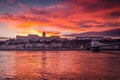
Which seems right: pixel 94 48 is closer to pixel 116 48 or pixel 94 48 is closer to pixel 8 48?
pixel 116 48

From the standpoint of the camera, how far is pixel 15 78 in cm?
2169

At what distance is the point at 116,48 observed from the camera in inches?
5645

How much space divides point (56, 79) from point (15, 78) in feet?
10.7

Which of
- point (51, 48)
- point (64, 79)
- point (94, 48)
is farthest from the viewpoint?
point (51, 48)

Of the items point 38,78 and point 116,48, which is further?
point 116,48

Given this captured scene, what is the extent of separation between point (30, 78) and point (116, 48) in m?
126

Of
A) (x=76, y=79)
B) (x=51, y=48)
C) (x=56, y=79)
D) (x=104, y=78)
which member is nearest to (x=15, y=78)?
(x=56, y=79)

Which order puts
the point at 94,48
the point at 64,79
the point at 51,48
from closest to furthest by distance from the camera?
1. the point at 64,79
2. the point at 94,48
3. the point at 51,48

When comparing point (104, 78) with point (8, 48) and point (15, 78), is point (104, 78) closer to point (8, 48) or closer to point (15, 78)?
point (15, 78)

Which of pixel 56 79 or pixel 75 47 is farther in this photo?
pixel 75 47

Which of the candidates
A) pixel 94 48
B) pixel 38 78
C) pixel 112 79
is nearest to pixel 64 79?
pixel 38 78

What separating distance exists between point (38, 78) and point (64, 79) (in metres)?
2.11

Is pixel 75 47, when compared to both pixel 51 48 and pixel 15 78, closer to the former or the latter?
pixel 51 48

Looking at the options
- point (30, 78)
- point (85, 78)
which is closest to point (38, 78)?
point (30, 78)
